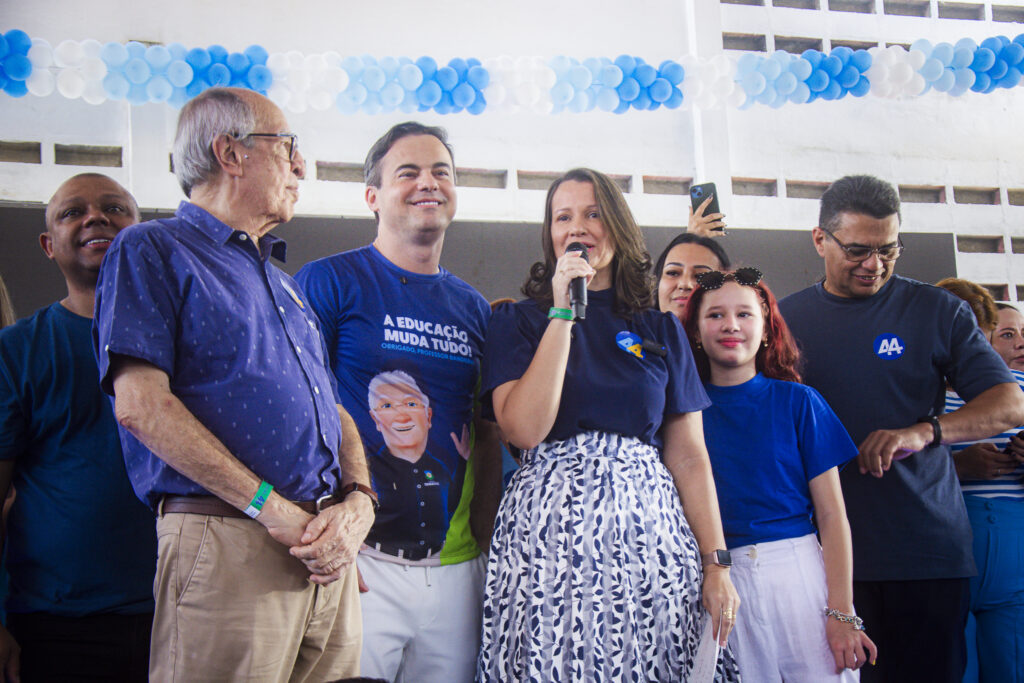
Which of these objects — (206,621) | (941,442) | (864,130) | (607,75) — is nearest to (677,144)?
(864,130)

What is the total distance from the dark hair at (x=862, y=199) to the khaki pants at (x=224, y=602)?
1.87 meters

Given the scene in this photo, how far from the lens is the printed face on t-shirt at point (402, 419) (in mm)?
1740

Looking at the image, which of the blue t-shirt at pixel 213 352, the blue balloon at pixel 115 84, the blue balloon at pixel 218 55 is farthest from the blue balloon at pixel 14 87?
the blue t-shirt at pixel 213 352

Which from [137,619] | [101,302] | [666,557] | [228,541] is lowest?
[137,619]

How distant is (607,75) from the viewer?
491cm

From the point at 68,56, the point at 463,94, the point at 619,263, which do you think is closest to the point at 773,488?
the point at 619,263

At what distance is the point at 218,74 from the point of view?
4.34 metres

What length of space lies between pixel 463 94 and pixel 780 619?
377 centimetres

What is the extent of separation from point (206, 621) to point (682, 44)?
7375 mm

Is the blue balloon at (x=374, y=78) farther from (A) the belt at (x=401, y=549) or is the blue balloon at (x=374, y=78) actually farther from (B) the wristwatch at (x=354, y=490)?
(B) the wristwatch at (x=354, y=490)

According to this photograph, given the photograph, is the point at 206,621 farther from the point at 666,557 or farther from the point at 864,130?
the point at 864,130

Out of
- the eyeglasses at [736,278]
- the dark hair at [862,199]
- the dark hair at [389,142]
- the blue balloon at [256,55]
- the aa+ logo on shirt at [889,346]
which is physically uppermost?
the blue balloon at [256,55]

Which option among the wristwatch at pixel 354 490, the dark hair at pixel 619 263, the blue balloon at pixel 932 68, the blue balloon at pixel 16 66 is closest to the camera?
the wristwatch at pixel 354 490

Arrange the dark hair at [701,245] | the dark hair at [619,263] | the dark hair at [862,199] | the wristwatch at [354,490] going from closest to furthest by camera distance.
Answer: the wristwatch at [354,490], the dark hair at [619,263], the dark hair at [862,199], the dark hair at [701,245]
